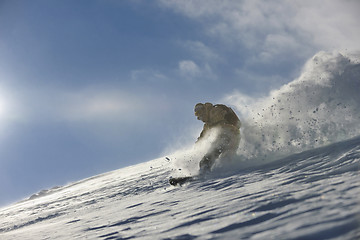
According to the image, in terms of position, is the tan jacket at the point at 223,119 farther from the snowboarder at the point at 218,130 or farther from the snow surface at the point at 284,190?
the snow surface at the point at 284,190

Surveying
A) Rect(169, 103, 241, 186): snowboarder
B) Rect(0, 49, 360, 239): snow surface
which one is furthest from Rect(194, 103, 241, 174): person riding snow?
Rect(0, 49, 360, 239): snow surface

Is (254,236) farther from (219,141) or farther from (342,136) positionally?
(342,136)

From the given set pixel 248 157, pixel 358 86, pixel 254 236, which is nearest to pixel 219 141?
pixel 248 157

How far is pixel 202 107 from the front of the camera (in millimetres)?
13820

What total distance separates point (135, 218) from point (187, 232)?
8.68 feet

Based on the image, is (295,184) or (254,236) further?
(295,184)

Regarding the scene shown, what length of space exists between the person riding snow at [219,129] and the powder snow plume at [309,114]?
0.92m

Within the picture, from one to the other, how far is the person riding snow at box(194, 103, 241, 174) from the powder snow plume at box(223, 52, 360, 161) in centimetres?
92

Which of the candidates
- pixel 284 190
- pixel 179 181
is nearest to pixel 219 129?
pixel 179 181

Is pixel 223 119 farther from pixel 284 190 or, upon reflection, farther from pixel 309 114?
pixel 284 190

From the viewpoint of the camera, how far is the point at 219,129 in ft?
41.9

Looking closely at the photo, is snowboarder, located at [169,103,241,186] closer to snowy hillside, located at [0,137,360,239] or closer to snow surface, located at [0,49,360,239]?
snow surface, located at [0,49,360,239]

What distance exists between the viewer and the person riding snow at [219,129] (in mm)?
12078

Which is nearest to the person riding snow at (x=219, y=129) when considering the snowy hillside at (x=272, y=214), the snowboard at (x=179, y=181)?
the snowboard at (x=179, y=181)
